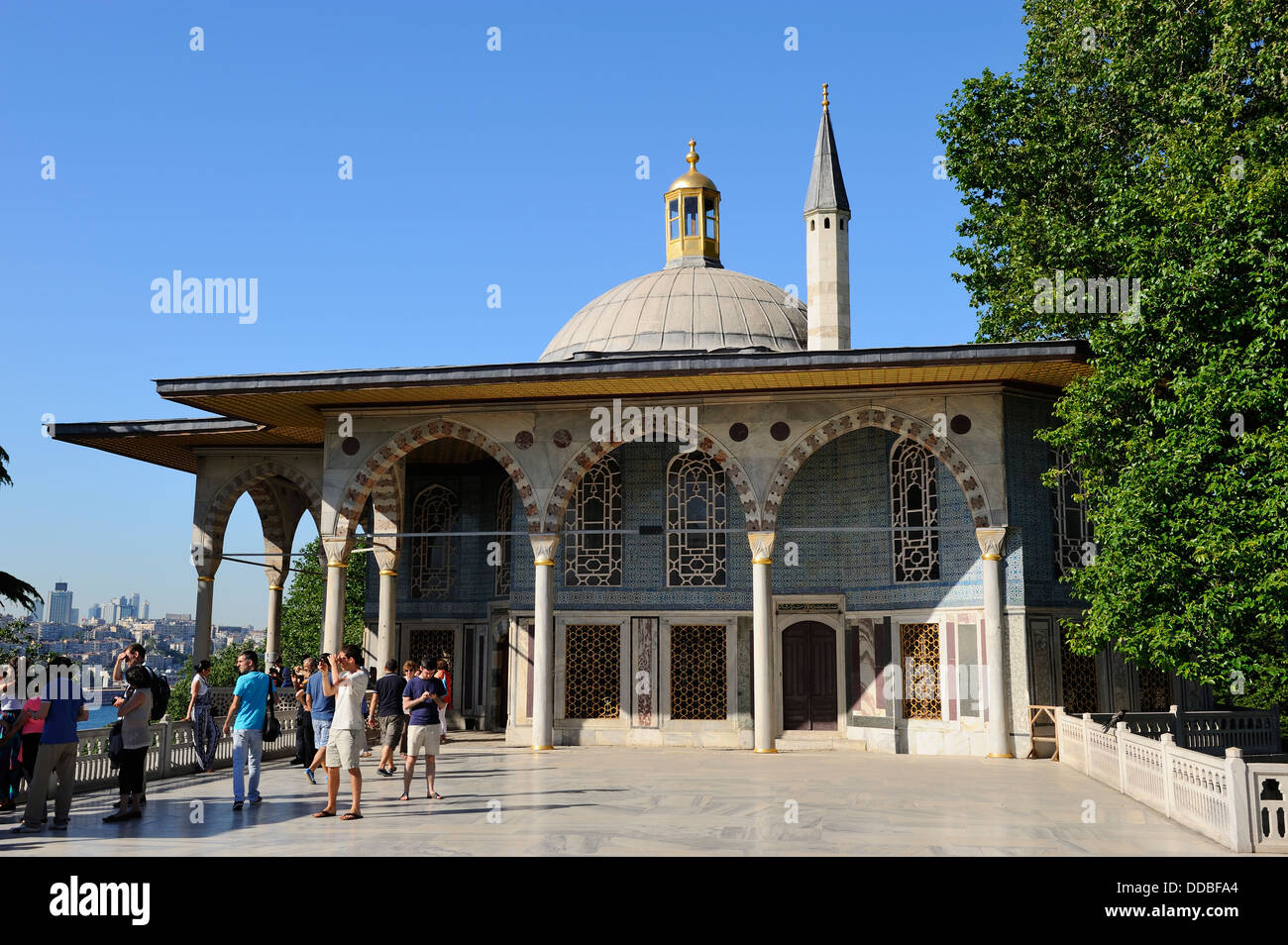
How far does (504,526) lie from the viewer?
20125mm

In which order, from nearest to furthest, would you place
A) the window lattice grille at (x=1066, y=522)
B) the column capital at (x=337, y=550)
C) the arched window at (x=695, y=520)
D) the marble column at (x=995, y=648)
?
the marble column at (x=995, y=648)
the window lattice grille at (x=1066, y=522)
the column capital at (x=337, y=550)
the arched window at (x=695, y=520)

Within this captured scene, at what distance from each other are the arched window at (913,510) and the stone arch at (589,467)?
2323mm

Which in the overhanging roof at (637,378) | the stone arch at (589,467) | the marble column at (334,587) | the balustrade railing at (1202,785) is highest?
the overhanging roof at (637,378)

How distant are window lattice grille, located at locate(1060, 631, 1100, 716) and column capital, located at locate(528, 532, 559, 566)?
23.2ft

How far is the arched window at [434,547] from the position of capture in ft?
67.4

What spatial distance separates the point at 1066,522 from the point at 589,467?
6.73 metres

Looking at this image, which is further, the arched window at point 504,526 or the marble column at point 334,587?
the arched window at point 504,526

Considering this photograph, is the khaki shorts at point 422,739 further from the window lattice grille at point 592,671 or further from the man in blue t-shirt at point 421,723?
the window lattice grille at point 592,671

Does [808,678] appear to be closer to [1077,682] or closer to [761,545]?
[761,545]

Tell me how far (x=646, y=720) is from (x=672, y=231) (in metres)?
13.0

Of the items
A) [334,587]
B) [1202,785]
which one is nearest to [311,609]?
[334,587]

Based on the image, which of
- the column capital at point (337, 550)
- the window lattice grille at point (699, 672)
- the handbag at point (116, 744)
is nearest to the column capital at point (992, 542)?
the window lattice grille at point (699, 672)

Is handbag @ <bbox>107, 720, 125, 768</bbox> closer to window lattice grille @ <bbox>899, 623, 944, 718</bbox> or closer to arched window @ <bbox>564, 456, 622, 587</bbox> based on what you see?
arched window @ <bbox>564, 456, 622, 587</bbox>
